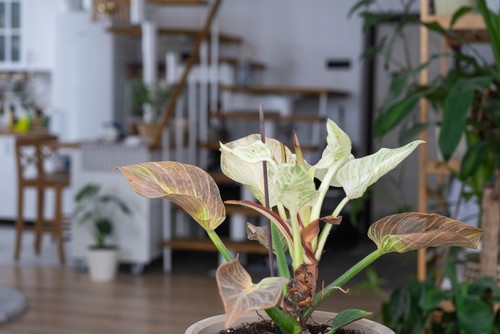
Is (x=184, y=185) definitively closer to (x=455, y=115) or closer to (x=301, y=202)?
(x=301, y=202)

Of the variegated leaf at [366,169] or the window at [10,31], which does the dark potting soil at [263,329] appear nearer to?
the variegated leaf at [366,169]

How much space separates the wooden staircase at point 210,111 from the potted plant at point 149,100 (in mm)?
133

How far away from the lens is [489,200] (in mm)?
2469

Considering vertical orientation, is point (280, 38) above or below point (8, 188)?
above

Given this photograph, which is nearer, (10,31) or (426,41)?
(426,41)

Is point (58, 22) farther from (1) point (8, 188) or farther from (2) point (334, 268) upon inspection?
(2) point (334, 268)

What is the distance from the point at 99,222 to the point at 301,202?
16.5ft

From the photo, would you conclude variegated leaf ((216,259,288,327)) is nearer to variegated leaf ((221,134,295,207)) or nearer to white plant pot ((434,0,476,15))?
variegated leaf ((221,134,295,207))

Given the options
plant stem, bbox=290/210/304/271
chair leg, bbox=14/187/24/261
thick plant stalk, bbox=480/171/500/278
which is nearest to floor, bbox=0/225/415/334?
chair leg, bbox=14/187/24/261

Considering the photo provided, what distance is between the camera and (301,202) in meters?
0.86

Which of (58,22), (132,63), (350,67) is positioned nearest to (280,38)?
(350,67)

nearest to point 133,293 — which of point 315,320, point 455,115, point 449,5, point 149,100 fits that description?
point 149,100

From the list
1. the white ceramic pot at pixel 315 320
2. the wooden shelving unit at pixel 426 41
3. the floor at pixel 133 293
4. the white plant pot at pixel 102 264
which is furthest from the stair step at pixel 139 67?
the white ceramic pot at pixel 315 320

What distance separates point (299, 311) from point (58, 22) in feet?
25.8
